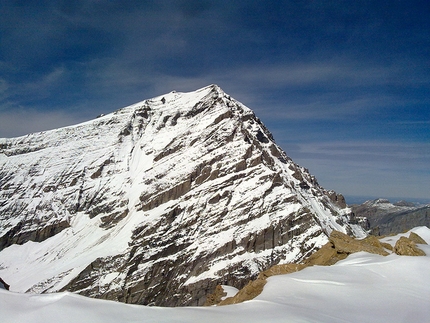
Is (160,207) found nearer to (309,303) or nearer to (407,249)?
(407,249)

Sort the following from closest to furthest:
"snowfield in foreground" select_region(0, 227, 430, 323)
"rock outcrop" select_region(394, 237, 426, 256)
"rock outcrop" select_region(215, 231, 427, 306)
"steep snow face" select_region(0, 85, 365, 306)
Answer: "snowfield in foreground" select_region(0, 227, 430, 323)
"rock outcrop" select_region(394, 237, 426, 256)
"rock outcrop" select_region(215, 231, 427, 306)
"steep snow face" select_region(0, 85, 365, 306)

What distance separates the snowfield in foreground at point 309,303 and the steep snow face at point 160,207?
345 ft

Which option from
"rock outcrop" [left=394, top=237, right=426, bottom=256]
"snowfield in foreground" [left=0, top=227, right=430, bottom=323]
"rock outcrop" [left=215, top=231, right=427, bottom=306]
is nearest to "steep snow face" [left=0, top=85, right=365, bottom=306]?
"rock outcrop" [left=215, top=231, right=427, bottom=306]

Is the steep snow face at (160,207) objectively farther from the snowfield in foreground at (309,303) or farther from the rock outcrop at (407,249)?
the snowfield in foreground at (309,303)

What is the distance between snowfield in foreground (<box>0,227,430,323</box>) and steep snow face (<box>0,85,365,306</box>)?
105298 millimetres

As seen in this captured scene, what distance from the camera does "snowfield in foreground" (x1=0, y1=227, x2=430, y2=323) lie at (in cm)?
717

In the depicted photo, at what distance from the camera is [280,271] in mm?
16938

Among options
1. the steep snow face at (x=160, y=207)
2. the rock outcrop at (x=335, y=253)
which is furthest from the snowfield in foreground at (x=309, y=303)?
the steep snow face at (x=160, y=207)

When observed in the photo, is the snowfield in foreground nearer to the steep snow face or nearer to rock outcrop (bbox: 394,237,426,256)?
rock outcrop (bbox: 394,237,426,256)

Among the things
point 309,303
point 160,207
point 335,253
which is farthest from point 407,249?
point 160,207

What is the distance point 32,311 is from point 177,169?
14946cm

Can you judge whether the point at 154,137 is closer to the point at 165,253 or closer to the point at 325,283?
the point at 165,253

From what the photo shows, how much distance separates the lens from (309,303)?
986 cm

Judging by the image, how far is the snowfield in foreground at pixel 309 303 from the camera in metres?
7.17
